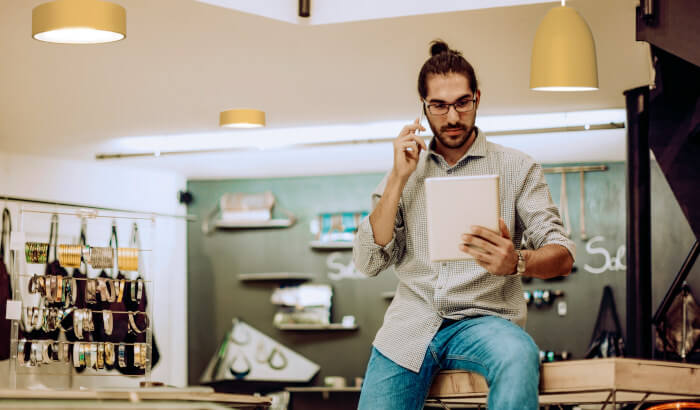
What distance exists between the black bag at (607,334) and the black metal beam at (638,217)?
2.26 m

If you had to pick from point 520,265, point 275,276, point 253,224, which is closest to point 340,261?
point 275,276

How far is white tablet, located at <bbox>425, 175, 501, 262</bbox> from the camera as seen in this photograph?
79.7 inches

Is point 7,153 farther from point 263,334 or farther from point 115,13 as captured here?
point 115,13

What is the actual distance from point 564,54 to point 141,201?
619 centimetres

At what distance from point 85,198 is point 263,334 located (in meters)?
2.32

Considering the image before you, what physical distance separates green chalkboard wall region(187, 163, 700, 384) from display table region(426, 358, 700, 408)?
221 inches

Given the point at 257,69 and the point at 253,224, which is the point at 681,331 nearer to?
the point at 257,69

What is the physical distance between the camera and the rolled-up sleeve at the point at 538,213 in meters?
2.21

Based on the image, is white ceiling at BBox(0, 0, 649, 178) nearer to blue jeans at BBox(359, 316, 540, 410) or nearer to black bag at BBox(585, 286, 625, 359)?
blue jeans at BBox(359, 316, 540, 410)

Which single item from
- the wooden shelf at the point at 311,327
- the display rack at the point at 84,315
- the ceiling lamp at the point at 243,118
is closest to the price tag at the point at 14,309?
the display rack at the point at 84,315

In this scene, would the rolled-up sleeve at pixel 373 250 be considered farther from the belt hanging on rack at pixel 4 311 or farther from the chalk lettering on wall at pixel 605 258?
the chalk lettering on wall at pixel 605 258

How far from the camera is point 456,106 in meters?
2.30

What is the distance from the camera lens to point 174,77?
5.14 metres

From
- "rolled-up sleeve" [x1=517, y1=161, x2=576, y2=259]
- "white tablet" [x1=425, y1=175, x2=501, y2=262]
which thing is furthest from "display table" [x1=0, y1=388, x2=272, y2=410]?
"rolled-up sleeve" [x1=517, y1=161, x2=576, y2=259]
